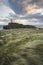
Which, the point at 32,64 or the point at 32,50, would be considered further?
the point at 32,50

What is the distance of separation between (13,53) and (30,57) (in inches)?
90.2

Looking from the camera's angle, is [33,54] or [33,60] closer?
[33,60]

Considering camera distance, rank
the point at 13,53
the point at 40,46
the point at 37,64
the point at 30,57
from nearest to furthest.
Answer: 1. the point at 37,64
2. the point at 30,57
3. the point at 13,53
4. the point at 40,46

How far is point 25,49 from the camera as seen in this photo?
17578 millimetres

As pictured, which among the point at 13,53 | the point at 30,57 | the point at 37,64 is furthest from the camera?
the point at 13,53

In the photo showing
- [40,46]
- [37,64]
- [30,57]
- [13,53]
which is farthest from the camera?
[40,46]

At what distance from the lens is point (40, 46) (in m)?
18.0

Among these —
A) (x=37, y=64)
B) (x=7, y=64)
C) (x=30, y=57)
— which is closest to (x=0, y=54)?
(x=7, y=64)

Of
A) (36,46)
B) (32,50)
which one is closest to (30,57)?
(32,50)

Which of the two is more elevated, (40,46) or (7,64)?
(40,46)

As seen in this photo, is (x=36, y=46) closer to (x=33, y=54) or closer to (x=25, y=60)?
(x=33, y=54)

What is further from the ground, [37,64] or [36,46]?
[36,46]

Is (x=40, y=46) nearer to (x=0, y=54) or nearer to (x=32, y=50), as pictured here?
(x=32, y=50)

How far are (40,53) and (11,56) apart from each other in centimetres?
337
